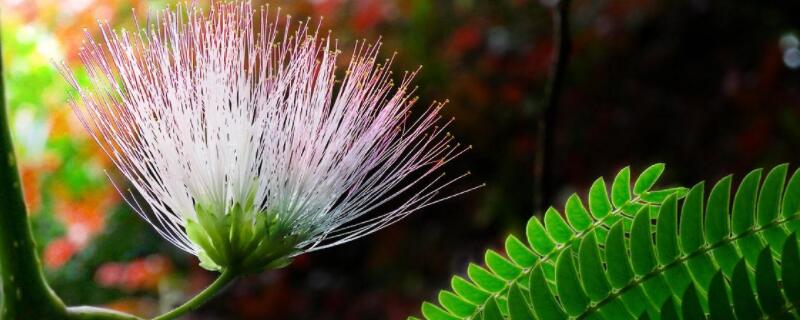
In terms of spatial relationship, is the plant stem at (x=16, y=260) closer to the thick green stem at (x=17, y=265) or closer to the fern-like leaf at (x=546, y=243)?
the thick green stem at (x=17, y=265)

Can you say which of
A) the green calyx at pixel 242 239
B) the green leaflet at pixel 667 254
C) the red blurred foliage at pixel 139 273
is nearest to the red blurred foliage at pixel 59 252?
the red blurred foliage at pixel 139 273

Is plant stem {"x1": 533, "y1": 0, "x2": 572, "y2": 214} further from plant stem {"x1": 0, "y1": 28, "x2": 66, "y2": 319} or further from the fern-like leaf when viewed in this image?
plant stem {"x1": 0, "y1": 28, "x2": 66, "y2": 319}

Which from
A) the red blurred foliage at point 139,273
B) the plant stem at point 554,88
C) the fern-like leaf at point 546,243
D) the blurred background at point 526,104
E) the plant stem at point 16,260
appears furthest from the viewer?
the red blurred foliage at point 139,273

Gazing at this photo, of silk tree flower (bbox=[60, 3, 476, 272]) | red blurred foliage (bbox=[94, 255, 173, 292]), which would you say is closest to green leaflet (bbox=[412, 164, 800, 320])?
silk tree flower (bbox=[60, 3, 476, 272])

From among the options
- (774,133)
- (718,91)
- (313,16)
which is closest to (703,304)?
(774,133)

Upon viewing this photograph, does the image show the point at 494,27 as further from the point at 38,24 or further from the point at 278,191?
the point at 278,191
